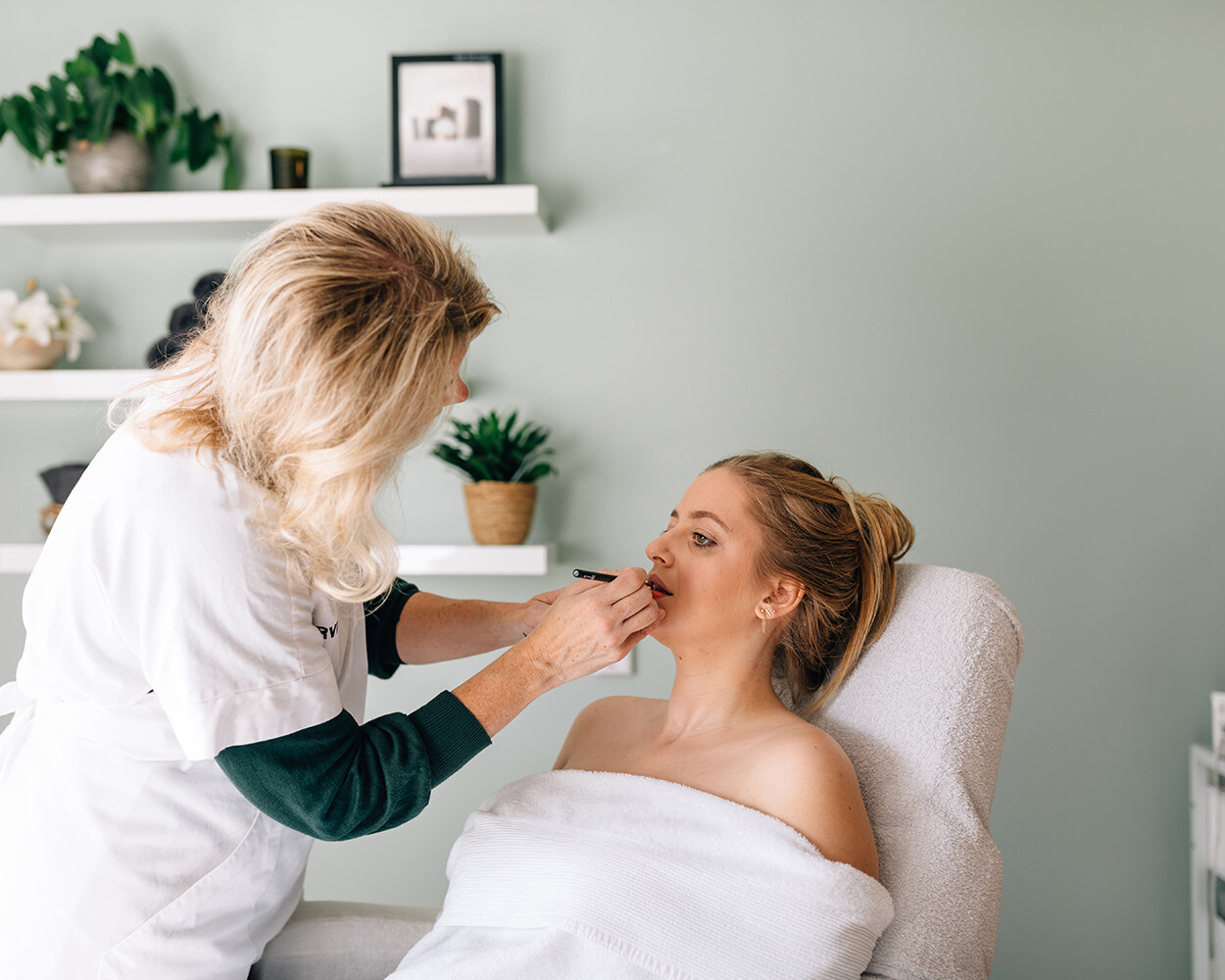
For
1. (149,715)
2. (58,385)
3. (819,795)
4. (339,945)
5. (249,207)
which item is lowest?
(339,945)

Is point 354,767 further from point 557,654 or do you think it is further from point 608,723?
point 608,723

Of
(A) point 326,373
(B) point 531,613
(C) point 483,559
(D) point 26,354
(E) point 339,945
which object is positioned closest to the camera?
(A) point 326,373

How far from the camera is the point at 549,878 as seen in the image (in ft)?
3.79

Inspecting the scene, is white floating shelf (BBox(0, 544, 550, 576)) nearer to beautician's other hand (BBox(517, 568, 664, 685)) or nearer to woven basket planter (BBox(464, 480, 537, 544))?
woven basket planter (BBox(464, 480, 537, 544))

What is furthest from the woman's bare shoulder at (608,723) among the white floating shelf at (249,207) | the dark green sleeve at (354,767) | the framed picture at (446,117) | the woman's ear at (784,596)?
the framed picture at (446,117)

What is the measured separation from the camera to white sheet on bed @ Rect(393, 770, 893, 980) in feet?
3.42

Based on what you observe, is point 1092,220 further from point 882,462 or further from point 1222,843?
point 1222,843

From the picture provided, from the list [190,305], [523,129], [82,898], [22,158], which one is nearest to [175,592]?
[82,898]

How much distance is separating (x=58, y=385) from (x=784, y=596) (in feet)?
5.32

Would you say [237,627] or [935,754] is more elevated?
[237,627]

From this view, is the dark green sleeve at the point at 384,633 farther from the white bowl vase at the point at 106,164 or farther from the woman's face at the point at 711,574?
the white bowl vase at the point at 106,164

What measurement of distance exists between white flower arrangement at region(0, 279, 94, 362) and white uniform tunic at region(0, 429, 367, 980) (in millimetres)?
1177

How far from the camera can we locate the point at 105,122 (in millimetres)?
2039

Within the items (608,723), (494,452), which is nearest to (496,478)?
(494,452)
